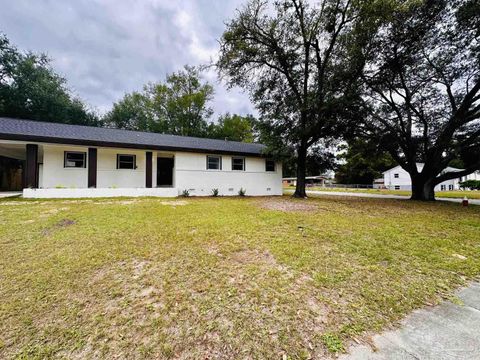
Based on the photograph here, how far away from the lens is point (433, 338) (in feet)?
5.90

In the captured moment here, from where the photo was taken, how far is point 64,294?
91.0 inches

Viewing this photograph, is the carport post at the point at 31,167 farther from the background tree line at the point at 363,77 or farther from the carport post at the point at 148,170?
the background tree line at the point at 363,77

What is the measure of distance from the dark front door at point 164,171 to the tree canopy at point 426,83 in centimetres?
1250

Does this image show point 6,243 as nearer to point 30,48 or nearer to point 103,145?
point 103,145

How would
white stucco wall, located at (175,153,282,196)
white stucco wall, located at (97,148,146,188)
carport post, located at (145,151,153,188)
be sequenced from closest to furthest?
1. carport post, located at (145,151,153,188)
2. white stucco wall, located at (97,148,146,188)
3. white stucco wall, located at (175,153,282,196)

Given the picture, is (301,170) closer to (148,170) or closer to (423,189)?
(423,189)

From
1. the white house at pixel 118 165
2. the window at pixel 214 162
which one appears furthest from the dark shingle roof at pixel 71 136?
the window at pixel 214 162

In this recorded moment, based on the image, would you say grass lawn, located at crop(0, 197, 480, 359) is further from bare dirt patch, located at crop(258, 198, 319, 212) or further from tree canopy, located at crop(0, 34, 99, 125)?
tree canopy, located at crop(0, 34, 99, 125)

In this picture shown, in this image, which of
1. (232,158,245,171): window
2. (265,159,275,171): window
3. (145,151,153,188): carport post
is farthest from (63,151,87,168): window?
(265,159,275,171): window

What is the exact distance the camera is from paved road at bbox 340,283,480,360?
5.31ft

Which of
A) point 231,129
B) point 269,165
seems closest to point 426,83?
point 269,165

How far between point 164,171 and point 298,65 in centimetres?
1112

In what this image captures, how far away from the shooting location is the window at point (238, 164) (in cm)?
1385

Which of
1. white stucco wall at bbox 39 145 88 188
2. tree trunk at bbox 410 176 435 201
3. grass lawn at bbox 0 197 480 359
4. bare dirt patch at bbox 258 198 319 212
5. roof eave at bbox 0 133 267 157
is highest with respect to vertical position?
roof eave at bbox 0 133 267 157
